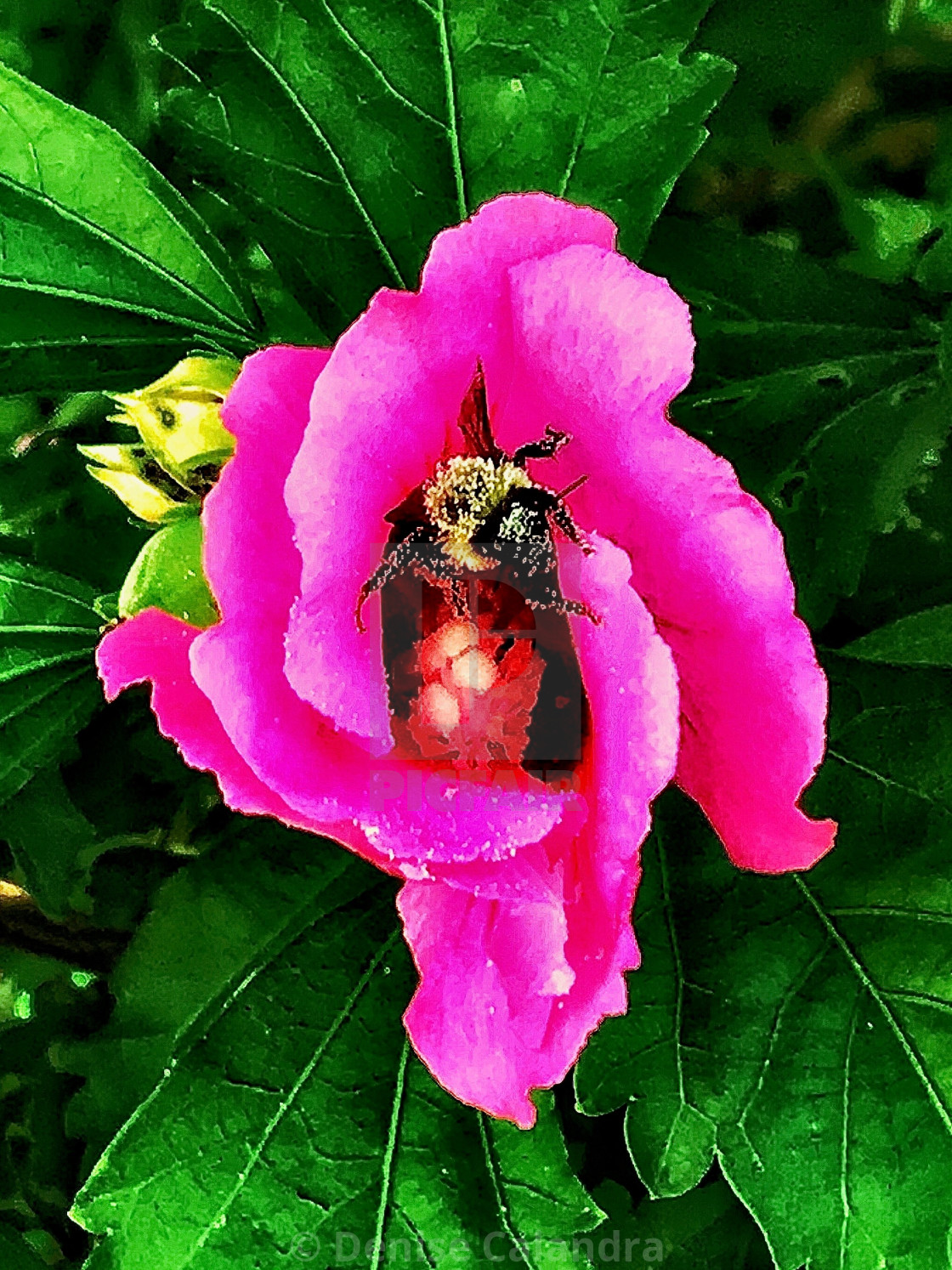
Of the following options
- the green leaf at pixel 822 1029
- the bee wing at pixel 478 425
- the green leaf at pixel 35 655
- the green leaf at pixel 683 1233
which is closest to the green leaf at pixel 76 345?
the green leaf at pixel 35 655

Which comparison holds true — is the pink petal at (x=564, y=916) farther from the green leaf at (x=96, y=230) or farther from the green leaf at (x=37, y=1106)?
the green leaf at (x=37, y=1106)

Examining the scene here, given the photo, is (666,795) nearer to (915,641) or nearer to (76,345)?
(915,641)

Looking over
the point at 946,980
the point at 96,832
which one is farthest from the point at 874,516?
the point at 96,832

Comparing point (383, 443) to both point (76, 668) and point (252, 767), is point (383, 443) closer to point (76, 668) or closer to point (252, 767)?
point (252, 767)

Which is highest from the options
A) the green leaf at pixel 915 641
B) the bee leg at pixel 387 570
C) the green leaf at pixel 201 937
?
the bee leg at pixel 387 570

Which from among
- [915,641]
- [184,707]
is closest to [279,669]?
[184,707]

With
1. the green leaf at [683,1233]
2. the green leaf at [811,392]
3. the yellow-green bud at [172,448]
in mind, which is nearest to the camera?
the yellow-green bud at [172,448]

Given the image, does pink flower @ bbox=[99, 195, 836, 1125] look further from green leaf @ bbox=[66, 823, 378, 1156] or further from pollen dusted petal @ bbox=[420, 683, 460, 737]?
green leaf @ bbox=[66, 823, 378, 1156]
